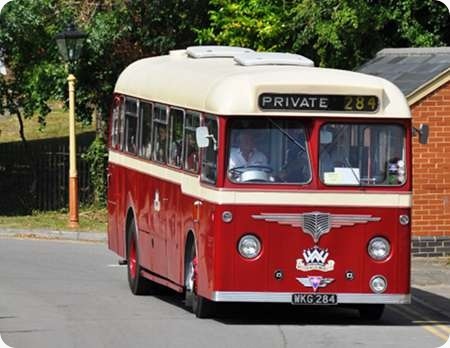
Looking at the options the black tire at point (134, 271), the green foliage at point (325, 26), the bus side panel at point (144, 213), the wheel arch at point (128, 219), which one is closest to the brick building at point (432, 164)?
the green foliage at point (325, 26)

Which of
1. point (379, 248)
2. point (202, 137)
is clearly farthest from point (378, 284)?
point (202, 137)

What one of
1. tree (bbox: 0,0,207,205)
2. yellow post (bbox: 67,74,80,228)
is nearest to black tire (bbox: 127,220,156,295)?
yellow post (bbox: 67,74,80,228)

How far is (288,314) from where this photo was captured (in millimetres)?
16109

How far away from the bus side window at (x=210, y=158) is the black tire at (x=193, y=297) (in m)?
0.97

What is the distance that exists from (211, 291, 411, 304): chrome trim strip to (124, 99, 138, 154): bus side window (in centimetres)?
445

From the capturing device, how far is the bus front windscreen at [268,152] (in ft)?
48.1

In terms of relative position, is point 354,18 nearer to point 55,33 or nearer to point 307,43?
point 307,43

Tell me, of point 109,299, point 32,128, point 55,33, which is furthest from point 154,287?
point 32,128

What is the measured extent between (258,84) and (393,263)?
2.31 m

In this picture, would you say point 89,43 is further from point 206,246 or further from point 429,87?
point 206,246

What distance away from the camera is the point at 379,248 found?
14797 millimetres

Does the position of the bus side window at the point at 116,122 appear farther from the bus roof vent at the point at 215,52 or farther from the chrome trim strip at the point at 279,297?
the chrome trim strip at the point at 279,297

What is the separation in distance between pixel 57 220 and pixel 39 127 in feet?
32.7

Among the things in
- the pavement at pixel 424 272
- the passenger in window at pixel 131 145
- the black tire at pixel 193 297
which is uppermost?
the passenger in window at pixel 131 145
